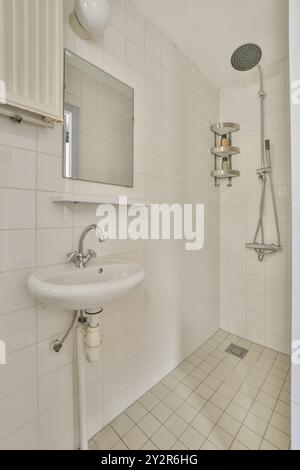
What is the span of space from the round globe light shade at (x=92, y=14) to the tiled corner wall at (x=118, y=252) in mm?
72

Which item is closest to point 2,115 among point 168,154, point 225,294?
point 168,154

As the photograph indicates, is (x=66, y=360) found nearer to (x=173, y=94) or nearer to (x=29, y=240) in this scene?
(x=29, y=240)

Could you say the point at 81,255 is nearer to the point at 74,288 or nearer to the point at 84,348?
the point at 74,288

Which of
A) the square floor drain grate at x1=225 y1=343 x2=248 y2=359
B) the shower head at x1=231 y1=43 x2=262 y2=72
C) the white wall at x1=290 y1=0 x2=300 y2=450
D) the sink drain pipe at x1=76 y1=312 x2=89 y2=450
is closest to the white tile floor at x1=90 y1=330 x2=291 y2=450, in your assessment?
the square floor drain grate at x1=225 y1=343 x2=248 y2=359

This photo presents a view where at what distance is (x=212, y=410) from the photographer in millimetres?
1214

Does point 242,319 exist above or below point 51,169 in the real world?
below

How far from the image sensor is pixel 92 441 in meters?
1.03

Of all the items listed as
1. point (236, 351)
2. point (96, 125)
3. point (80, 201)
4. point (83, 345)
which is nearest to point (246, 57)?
point (96, 125)

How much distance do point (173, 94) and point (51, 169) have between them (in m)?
1.11

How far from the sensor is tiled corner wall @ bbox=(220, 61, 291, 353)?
1714 millimetres

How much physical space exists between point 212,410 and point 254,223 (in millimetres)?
1429

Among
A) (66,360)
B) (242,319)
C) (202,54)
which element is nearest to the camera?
(66,360)

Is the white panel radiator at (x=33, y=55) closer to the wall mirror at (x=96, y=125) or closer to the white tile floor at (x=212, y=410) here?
the wall mirror at (x=96, y=125)

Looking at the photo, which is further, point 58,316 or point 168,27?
point 168,27
